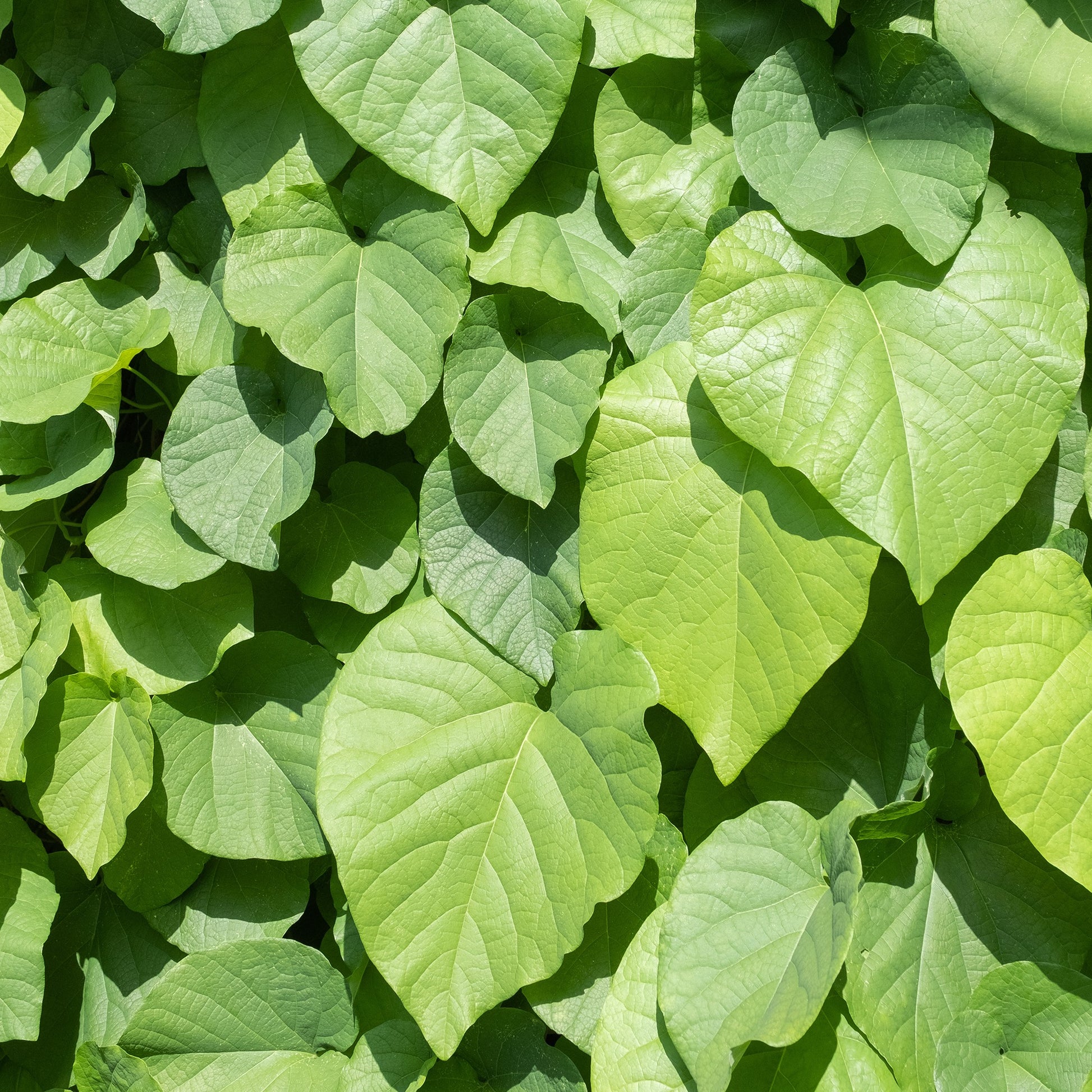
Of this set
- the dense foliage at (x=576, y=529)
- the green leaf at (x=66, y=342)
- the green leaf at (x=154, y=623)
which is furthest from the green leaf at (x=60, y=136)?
the green leaf at (x=154, y=623)

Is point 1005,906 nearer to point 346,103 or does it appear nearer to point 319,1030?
point 319,1030

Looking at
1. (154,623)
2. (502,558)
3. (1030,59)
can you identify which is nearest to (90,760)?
(154,623)

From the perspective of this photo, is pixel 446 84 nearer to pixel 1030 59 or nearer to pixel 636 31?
pixel 636 31

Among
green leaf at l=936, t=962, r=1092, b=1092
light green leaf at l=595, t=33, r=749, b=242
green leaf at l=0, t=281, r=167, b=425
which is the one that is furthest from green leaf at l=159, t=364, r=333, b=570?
green leaf at l=936, t=962, r=1092, b=1092

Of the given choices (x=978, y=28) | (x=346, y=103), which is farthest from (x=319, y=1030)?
(x=978, y=28)

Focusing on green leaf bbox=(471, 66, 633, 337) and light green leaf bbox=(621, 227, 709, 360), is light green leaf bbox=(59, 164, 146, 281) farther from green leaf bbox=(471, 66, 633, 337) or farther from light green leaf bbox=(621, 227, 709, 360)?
light green leaf bbox=(621, 227, 709, 360)

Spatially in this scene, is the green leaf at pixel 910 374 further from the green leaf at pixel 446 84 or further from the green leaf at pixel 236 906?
the green leaf at pixel 236 906
